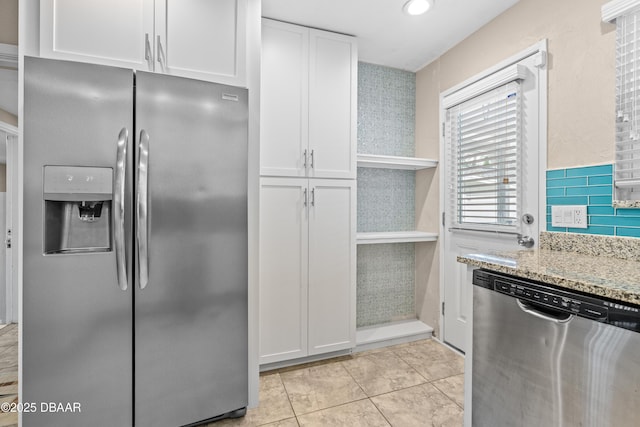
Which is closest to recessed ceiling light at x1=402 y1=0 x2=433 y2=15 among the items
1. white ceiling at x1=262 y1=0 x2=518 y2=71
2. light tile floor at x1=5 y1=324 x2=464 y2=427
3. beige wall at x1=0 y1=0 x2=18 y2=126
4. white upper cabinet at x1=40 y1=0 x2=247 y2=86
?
white ceiling at x1=262 y1=0 x2=518 y2=71

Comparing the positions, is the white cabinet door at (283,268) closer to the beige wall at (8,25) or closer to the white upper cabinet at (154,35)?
the white upper cabinet at (154,35)

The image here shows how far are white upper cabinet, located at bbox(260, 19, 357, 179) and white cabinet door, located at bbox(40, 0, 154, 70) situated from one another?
767 millimetres

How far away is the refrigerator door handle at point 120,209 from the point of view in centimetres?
136

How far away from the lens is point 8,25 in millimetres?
1575

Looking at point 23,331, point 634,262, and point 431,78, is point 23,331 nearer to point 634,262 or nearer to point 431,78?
point 634,262

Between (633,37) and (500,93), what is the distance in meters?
0.69

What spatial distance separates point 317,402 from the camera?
5.97ft

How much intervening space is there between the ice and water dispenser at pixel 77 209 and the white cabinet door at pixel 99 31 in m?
0.55

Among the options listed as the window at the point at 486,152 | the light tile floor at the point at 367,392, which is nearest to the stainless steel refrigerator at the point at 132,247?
the light tile floor at the point at 367,392

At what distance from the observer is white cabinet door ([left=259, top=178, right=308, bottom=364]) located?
6.86ft

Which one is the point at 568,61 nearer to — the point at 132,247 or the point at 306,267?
the point at 306,267

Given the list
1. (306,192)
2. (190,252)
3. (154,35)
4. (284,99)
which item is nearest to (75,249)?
(190,252)

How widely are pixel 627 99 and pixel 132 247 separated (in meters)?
2.41

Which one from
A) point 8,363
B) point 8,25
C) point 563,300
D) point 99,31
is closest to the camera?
point 563,300
